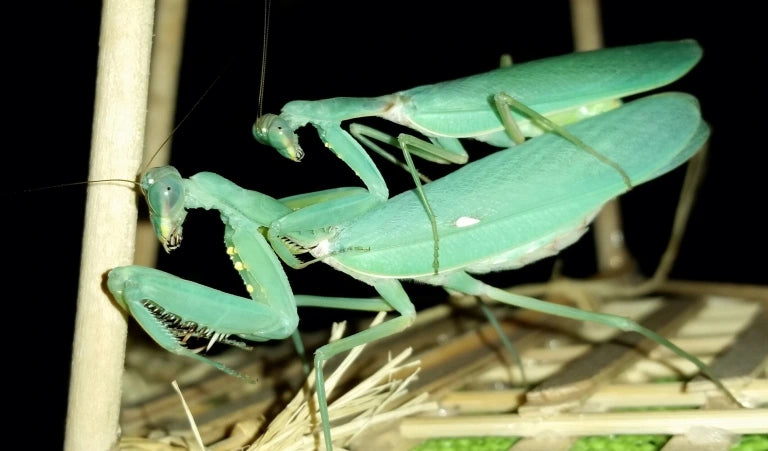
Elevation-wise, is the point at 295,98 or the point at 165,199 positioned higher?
the point at 295,98

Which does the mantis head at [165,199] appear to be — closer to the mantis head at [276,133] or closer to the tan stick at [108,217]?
the tan stick at [108,217]

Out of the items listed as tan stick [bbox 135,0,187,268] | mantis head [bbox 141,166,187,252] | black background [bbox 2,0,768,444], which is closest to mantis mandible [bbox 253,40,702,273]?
mantis head [bbox 141,166,187,252]

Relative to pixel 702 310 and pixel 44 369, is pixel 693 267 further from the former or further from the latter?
pixel 44 369

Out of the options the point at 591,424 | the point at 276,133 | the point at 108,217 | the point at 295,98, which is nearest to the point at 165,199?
the point at 108,217

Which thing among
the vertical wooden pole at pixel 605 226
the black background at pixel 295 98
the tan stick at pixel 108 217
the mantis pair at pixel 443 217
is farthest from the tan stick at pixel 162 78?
the vertical wooden pole at pixel 605 226

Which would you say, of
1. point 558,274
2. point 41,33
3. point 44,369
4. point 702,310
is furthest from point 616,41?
point 44,369

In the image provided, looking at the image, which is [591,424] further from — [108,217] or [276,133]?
[108,217]
